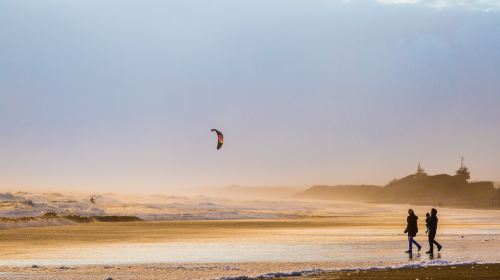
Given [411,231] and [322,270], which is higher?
[411,231]

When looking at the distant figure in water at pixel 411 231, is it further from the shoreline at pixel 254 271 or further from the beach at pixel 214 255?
the shoreline at pixel 254 271

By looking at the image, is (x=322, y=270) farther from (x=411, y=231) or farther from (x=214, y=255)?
(x=411, y=231)

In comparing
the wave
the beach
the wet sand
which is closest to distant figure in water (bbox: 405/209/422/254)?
the beach

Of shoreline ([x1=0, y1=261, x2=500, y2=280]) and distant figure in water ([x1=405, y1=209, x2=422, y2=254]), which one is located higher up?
distant figure in water ([x1=405, y1=209, x2=422, y2=254])

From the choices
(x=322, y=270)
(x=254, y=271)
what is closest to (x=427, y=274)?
(x=322, y=270)

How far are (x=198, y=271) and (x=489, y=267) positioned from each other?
809 cm

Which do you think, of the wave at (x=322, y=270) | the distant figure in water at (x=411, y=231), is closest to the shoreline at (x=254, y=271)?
the wave at (x=322, y=270)

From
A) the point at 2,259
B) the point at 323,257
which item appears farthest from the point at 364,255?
the point at 2,259

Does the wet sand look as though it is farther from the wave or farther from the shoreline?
the wave

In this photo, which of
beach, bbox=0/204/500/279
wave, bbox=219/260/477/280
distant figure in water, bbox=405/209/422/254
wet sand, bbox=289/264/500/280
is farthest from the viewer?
distant figure in water, bbox=405/209/422/254

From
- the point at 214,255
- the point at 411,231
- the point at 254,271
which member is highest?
the point at 411,231

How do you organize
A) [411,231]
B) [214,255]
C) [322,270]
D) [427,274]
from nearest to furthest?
[427,274] < [322,270] < [214,255] < [411,231]

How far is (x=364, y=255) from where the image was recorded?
2533 cm

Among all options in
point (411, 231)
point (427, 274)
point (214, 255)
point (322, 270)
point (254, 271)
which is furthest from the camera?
point (411, 231)
